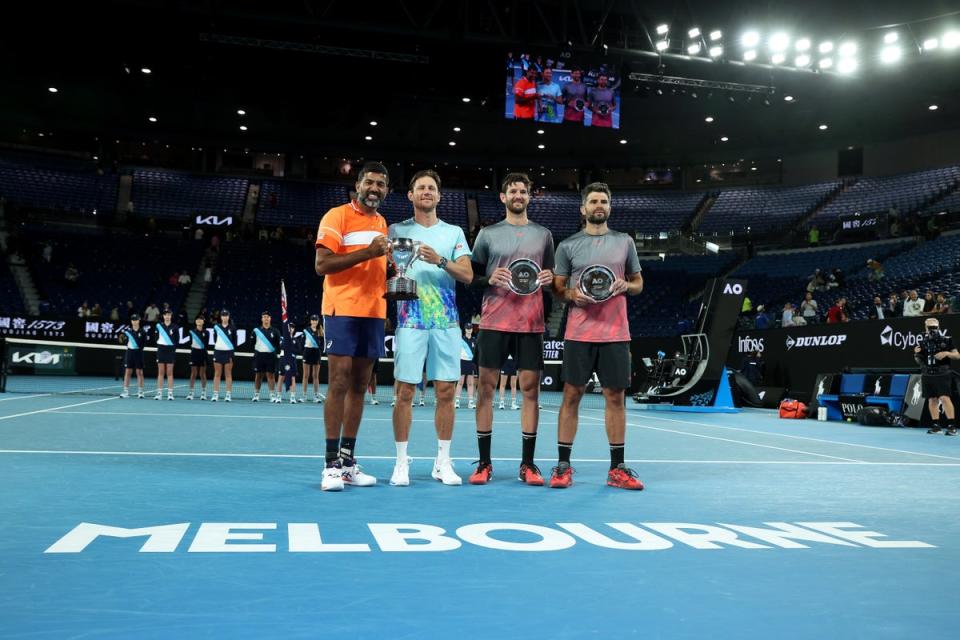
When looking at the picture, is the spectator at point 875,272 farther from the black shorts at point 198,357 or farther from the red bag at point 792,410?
the black shorts at point 198,357

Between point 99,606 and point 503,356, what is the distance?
343cm

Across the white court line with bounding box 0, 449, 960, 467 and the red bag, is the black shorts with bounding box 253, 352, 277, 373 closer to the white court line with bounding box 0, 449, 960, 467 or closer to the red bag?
the white court line with bounding box 0, 449, 960, 467

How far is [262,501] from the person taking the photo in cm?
405

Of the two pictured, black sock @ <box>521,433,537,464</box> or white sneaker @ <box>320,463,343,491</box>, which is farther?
black sock @ <box>521,433,537,464</box>

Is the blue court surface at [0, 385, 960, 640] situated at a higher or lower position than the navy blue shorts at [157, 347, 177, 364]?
lower

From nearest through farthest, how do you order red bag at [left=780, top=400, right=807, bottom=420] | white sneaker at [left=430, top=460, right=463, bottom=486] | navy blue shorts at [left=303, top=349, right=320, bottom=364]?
white sneaker at [left=430, top=460, right=463, bottom=486] → red bag at [left=780, top=400, right=807, bottom=420] → navy blue shorts at [left=303, top=349, right=320, bottom=364]

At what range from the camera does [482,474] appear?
5031 mm

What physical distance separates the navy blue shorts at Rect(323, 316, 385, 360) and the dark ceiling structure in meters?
15.8

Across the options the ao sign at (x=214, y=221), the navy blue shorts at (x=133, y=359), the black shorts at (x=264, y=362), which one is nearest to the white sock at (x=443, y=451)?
the black shorts at (x=264, y=362)

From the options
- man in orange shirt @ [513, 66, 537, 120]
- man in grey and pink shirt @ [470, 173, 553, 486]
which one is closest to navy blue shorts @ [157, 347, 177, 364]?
man in grey and pink shirt @ [470, 173, 553, 486]

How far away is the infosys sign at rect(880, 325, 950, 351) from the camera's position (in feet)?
48.6

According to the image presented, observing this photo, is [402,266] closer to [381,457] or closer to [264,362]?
[381,457]

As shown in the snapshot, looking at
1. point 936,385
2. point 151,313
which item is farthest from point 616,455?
point 151,313

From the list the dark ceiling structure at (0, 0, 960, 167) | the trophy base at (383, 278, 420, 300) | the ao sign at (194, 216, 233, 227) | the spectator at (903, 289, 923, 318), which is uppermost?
the dark ceiling structure at (0, 0, 960, 167)
